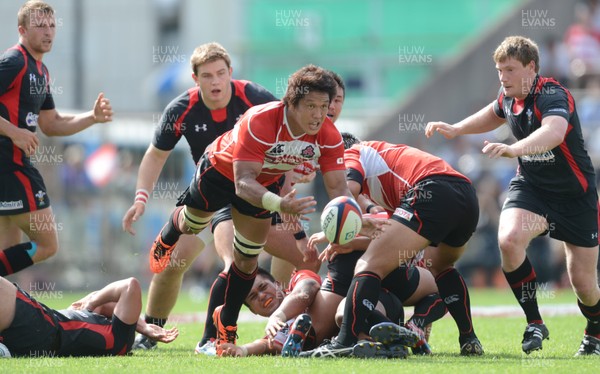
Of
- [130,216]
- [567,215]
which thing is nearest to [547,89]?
[567,215]

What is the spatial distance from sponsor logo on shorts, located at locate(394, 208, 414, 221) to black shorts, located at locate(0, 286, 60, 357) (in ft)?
8.74

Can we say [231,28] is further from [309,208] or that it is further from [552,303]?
[309,208]

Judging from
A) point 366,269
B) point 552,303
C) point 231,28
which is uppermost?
point 231,28

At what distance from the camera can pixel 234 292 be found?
7.81 m

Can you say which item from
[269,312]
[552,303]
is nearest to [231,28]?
[552,303]

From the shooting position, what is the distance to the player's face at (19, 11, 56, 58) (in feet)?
29.4

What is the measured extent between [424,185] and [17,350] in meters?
3.25

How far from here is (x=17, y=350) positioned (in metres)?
7.22

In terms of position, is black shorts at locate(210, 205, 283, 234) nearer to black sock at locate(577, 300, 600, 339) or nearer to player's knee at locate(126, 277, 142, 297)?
player's knee at locate(126, 277, 142, 297)

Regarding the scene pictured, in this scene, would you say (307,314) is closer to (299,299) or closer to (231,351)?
(299,299)

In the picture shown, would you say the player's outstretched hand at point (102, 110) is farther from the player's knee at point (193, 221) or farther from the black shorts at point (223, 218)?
the player's knee at point (193, 221)

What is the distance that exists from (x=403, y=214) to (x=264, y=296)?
164cm

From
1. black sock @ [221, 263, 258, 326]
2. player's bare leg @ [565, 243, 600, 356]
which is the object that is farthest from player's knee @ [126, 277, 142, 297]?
player's bare leg @ [565, 243, 600, 356]

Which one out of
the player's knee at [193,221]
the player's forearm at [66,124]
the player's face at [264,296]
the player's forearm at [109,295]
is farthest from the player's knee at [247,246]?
the player's forearm at [66,124]
